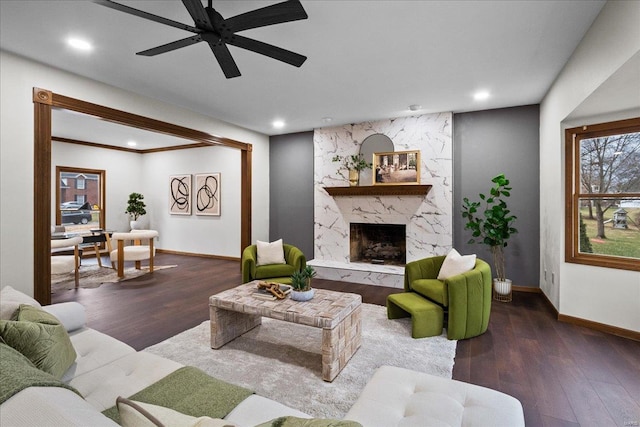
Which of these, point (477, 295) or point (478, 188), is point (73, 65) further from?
point (478, 188)

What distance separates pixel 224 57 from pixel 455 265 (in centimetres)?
299

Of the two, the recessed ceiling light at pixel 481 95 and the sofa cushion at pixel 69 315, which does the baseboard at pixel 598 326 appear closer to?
the recessed ceiling light at pixel 481 95

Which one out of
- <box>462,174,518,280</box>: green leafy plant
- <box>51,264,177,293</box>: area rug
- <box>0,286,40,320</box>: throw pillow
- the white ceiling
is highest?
the white ceiling

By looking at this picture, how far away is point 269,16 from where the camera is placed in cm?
201

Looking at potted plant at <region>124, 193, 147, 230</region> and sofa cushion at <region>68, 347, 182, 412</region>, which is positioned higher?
potted plant at <region>124, 193, 147, 230</region>

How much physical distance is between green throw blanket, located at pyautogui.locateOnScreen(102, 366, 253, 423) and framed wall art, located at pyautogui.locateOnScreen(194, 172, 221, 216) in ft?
20.8

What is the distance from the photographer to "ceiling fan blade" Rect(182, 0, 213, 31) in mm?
1848

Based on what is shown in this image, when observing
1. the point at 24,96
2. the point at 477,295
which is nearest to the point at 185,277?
the point at 24,96

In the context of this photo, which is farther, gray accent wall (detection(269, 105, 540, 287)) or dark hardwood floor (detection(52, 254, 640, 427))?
gray accent wall (detection(269, 105, 540, 287))

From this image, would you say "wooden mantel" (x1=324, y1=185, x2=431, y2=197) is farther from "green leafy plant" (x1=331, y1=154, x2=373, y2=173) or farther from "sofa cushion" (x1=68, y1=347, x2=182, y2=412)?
"sofa cushion" (x1=68, y1=347, x2=182, y2=412)

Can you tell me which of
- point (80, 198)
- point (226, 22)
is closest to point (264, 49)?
point (226, 22)

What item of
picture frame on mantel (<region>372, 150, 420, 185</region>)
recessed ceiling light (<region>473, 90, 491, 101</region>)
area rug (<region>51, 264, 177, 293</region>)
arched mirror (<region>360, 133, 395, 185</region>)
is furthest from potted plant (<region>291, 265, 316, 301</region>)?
area rug (<region>51, 264, 177, 293</region>)

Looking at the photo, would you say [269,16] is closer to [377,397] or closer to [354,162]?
[377,397]

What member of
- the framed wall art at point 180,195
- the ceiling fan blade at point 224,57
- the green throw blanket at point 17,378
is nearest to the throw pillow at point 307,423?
the green throw blanket at point 17,378
